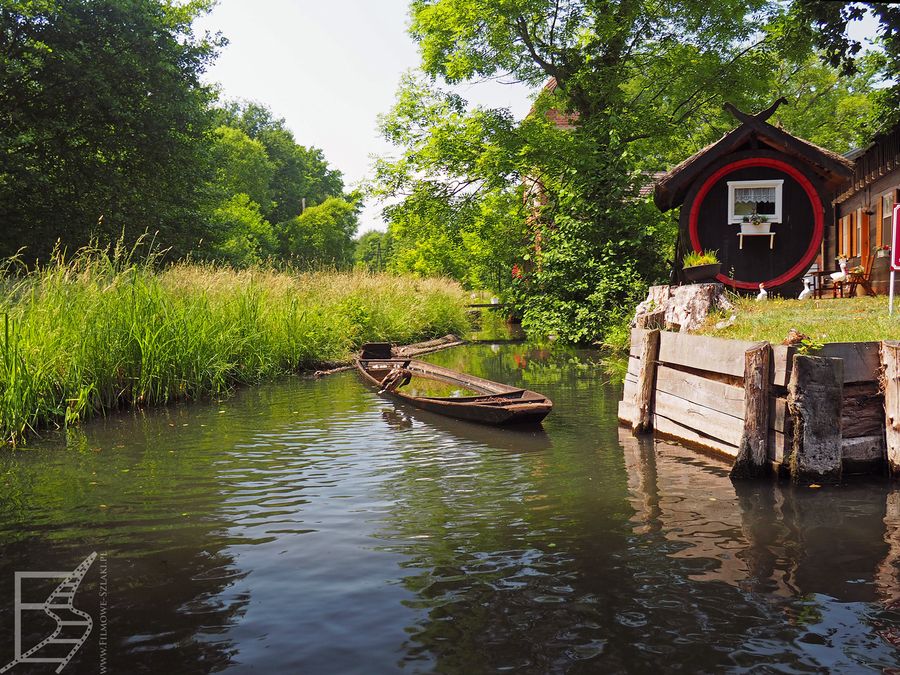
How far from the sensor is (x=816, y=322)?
379 inches

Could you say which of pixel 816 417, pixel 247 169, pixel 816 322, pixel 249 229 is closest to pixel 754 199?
pixel 816 322

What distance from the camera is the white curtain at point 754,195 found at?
1817 cm

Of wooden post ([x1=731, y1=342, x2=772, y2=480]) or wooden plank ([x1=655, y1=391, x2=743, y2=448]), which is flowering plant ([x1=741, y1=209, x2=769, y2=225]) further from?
wooden post ([x1=731, y1=342, x2=772, y2=480])

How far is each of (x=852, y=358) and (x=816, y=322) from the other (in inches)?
111

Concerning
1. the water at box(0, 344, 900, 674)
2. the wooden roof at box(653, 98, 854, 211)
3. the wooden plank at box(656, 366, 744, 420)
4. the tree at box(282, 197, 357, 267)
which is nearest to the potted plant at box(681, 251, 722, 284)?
the wooden roof at box(653, 98, 854, 211)

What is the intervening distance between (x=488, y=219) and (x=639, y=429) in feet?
58.5

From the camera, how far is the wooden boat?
10016 millimetres

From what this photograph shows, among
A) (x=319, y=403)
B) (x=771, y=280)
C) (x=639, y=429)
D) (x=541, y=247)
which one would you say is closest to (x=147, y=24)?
(x=541, y=247)

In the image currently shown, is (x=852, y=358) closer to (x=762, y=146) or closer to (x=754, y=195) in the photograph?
(x=754, y=195)

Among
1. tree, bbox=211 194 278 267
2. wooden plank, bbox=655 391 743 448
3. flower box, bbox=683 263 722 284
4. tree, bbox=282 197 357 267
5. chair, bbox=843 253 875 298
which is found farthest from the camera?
tree, bbox=282 197 357 267

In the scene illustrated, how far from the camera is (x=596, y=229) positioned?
22156mm

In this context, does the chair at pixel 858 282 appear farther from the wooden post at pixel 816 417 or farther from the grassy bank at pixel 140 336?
the grassy bank at pixel 140 336

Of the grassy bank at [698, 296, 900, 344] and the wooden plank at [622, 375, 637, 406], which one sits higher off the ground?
the grassy bank at [698, 296, 900, 344]

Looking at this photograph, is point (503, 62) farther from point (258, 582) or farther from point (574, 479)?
point (258, 582)
